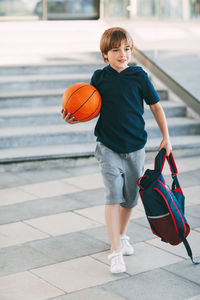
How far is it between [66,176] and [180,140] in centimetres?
207

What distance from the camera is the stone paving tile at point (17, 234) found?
4.93 m

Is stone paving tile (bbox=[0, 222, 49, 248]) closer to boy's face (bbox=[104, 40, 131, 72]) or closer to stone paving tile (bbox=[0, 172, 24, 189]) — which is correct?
stone paving tile (bbox=[0, 172, 24, 189])

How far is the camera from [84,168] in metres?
7.36

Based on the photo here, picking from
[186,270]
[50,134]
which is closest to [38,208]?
[186,270]

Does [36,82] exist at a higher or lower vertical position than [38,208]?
higher

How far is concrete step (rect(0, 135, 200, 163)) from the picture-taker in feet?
24.0

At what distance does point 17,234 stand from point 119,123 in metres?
1.48

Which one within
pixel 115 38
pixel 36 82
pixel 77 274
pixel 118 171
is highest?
pixel 115 38

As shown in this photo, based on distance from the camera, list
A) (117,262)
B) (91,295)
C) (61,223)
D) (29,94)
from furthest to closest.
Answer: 1. (29,94)
2. (61,223)
3. (117,262)
4. (91,295)

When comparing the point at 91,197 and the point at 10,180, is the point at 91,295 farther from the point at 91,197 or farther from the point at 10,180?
the point at 10,180

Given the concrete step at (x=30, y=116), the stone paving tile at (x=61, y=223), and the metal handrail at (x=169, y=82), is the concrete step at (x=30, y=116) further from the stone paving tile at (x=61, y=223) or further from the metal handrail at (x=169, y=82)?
the stone paving tile at (x=61, y=223)

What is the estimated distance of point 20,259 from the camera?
4555 millimetres

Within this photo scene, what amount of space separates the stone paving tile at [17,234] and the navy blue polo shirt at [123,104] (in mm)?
1200

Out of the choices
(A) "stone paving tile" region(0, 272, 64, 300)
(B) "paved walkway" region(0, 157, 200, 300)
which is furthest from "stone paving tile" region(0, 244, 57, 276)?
(A) "stone paving tile" region(0, 272, 64, 300)
